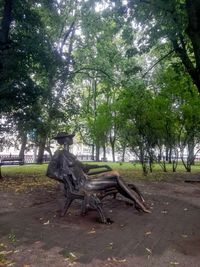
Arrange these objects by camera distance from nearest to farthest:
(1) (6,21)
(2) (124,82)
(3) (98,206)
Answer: (3) (98,206) < (1) (6,21) < (2) (124,82)

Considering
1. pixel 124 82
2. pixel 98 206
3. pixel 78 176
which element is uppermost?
pixel 124 82

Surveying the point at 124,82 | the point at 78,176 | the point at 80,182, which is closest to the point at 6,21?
the point at 124,82

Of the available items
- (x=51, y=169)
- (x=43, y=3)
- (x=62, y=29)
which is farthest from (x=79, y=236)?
(x=62, y=29)

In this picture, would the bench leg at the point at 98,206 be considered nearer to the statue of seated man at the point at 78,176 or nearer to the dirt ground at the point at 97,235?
the dirt ground at the point at 97,235

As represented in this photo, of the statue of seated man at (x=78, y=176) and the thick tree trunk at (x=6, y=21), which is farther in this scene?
the thick tree trunk at (x=6, y=21)

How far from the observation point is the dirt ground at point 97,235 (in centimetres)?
519

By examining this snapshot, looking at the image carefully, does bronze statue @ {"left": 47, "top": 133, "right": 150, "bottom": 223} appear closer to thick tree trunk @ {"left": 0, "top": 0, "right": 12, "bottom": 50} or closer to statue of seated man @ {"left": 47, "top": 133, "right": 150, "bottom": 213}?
statue of seated man @ {"left": 47, "top": 133, "right": 150, "bottom": 213}

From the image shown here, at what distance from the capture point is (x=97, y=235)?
6.31m

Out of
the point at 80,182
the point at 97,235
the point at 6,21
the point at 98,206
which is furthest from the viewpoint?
the point at 6,21

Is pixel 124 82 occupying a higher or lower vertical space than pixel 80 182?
higher

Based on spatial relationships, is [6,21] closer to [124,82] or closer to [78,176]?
[124,82]

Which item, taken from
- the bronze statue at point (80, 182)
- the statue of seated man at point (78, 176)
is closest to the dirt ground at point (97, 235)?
the bronze statue at point (80, 182)

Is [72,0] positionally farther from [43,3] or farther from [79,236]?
[79,236]

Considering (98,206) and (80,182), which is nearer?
(98,206)
